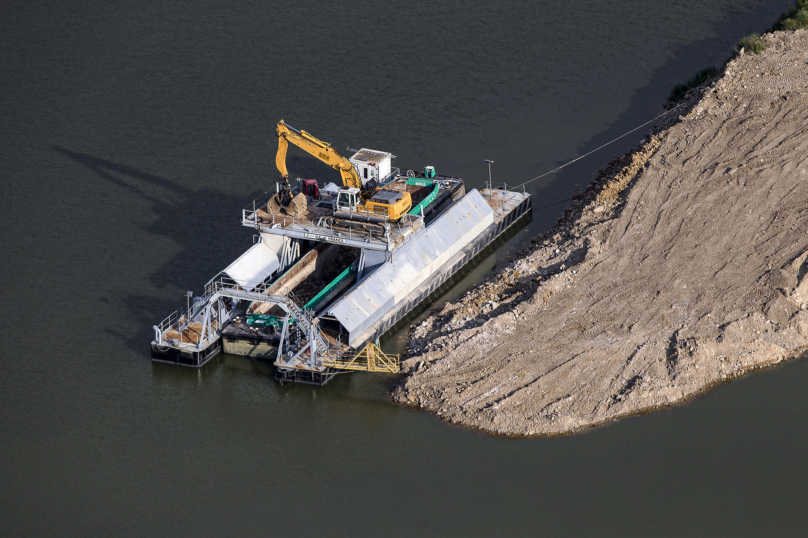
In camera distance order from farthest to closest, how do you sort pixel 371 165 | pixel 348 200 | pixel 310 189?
pixel 371 165 → pixel 310 189 → pixel 348 200

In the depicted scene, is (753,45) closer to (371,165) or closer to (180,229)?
(371,165)

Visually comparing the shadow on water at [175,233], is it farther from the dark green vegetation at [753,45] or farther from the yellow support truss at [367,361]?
the dark green vegetation at [753,45]

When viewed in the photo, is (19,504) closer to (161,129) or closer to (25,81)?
(161,129)

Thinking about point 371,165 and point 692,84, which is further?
point 692,84

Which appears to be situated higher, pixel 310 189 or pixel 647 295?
pixel 310 189

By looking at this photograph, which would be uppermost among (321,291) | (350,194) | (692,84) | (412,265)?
(692,84)

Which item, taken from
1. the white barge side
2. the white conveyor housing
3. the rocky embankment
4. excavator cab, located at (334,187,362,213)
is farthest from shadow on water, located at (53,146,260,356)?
the rocky embankment

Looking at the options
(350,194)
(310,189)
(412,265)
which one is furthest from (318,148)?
(412,265)
